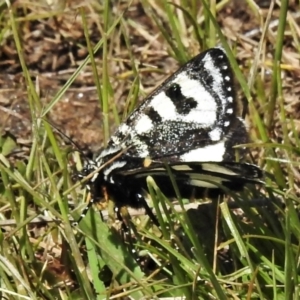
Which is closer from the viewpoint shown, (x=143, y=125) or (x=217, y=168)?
(x=217, y=168)

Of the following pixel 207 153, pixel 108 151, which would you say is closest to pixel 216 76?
pixel 207 153

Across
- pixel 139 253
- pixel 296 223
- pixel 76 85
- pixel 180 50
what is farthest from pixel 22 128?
pixel 296 223

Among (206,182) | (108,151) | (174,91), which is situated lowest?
(206,182)

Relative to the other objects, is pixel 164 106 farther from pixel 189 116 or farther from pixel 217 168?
pixel 217 168

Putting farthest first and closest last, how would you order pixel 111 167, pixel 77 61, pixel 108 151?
pixel 77 61
pixel 108 151
pixel 111 167

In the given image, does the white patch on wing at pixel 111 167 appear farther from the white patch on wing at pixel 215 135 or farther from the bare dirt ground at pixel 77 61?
the bare dirt ground at pixel 77 61

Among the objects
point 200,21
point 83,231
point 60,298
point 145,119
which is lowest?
point 60,298

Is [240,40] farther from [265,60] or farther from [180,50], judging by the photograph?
[180,50]
